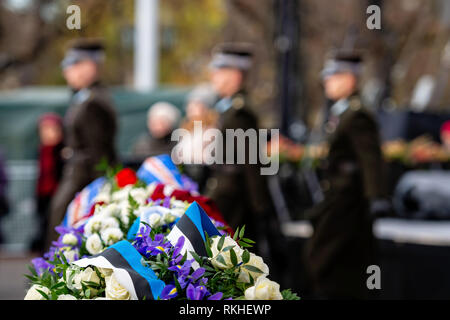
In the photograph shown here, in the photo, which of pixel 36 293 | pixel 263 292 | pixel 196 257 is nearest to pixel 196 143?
pixel 36 293

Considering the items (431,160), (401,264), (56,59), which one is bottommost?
(401,264)

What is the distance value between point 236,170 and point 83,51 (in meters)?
1.45

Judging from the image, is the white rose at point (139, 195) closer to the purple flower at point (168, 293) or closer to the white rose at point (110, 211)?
the white rose at point (110, 211)

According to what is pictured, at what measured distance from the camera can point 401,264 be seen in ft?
19.4

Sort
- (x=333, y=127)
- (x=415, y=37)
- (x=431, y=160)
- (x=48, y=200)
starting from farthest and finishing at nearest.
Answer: (x=415, y=37) < (x=48, y=200) < (x=431, y=160) < (x=333, y=127)

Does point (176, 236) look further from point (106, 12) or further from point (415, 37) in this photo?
point (106, 12)

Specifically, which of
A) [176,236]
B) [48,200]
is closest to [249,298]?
[176,236]

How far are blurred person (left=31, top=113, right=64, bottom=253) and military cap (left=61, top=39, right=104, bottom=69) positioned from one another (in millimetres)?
1768

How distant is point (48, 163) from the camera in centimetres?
778

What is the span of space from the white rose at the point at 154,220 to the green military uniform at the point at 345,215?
3472 millimetres

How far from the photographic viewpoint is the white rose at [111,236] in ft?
7.68

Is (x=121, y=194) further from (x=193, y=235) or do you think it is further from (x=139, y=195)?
(x=193, y=235)

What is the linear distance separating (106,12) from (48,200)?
18080 millimetres
